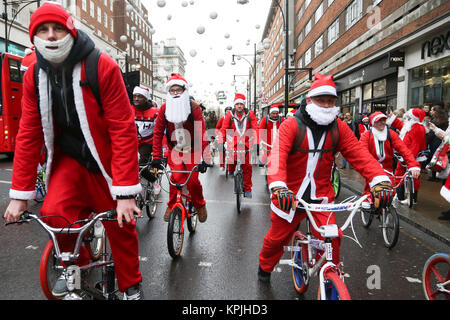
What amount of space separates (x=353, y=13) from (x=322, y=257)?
21283 millimetres

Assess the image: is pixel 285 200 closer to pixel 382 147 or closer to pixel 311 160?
pixel 311 160

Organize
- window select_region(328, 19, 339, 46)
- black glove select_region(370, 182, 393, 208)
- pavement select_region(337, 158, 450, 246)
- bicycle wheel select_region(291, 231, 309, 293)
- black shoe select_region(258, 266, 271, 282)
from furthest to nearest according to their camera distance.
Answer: window select_region(328, 19, 339, 46), pavement select_region(337, 158, 450, 246), black shoe select_region(258, 266, 271, 282), bicycle wheel select_region(291, 231, 309, 293), black glove select_region(370, 182, 393, 208)

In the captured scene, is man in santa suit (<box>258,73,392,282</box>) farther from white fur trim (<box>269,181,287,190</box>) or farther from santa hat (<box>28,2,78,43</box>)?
santa hat (<box>28,2,78,43</box>)

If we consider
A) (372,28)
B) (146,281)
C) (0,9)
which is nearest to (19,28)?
(0,9)

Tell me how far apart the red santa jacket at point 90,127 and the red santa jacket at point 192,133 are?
2.31m

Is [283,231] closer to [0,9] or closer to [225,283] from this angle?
[225,283]

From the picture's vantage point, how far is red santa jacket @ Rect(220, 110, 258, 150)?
25.5 feet

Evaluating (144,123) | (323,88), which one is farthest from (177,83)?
(323,88)

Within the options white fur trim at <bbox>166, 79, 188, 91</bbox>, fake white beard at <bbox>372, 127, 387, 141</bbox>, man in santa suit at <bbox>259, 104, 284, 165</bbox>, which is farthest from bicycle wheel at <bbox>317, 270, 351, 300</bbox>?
man in santa suit at <bbox>259, 104, 284, 165</bbox>

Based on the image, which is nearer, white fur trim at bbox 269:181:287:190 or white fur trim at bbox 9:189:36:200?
white fur trim at bbox 9:189:36:200

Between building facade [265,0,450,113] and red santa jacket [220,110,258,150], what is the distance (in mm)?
6949

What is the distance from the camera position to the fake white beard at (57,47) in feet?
6.64

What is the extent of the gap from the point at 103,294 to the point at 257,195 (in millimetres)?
5960

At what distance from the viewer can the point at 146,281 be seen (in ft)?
11.1
